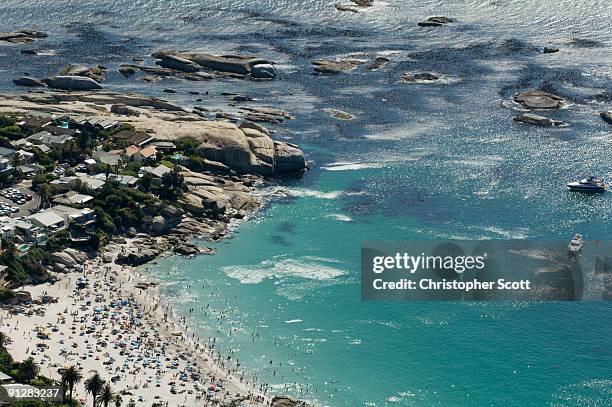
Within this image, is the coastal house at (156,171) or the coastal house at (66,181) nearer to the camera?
→ the coastal house at (66,181)

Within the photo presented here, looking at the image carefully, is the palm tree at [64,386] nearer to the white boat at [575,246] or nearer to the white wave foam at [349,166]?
the white boat at [575,246]

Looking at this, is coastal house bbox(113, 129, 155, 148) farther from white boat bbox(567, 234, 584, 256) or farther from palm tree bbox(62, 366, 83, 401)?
palm tree bbox(62, 366, 83, 401)

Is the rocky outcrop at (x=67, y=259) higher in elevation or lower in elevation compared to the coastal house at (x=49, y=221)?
lower

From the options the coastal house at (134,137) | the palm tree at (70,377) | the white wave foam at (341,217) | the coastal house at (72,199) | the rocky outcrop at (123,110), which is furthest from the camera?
the rocky outcrop at (123,110)

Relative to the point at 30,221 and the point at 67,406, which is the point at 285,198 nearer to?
the point at 30,221

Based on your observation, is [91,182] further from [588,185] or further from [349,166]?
[588,185]

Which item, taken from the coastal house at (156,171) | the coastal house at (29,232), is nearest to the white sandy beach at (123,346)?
the coastal house at (29,232)
